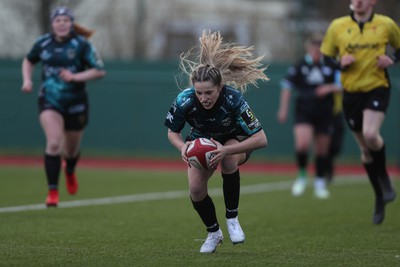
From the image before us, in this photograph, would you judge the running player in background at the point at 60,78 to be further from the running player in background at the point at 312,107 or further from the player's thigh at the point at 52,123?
the running player in background at the point at 312,107

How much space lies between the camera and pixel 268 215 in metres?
10.8

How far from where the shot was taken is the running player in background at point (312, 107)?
1397 centimetres

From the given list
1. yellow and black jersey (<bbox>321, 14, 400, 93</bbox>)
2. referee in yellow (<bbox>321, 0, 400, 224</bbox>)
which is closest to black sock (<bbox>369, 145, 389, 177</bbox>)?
referee in yellow (<bbox>321, 0, 400, 224</bbox>)

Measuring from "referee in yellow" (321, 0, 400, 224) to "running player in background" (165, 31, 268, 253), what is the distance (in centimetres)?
250

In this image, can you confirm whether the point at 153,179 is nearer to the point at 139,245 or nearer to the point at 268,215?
the point at 268,215

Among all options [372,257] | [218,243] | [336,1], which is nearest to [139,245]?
[218,243]

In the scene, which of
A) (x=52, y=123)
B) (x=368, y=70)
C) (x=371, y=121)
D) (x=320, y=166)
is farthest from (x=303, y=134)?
(x=52, y=123)

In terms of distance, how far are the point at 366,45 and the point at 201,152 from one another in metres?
3.48

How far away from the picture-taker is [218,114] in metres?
7.23

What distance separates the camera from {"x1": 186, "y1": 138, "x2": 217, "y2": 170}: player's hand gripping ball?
700 cm

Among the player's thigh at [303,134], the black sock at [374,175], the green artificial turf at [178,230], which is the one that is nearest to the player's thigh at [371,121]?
the black sock at [374,175]

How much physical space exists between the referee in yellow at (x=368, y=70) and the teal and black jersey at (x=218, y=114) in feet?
8.89

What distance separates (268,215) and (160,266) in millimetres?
4431

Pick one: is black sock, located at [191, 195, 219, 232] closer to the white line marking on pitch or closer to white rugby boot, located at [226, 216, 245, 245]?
white rugby boot, located at [226, 216, 245, 245]
